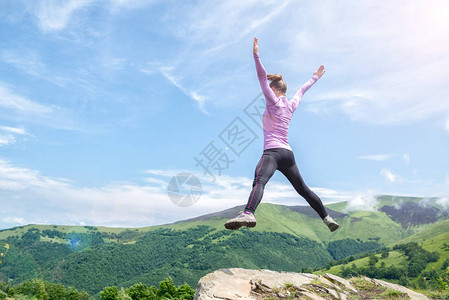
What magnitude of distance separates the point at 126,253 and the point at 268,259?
79.9m

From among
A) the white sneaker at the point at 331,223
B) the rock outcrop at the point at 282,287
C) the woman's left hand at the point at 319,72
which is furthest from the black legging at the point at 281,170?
the woman's left hand at the point at 319,72

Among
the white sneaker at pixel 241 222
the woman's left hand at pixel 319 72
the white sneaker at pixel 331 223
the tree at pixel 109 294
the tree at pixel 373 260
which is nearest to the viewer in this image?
the white sneaker at pixel 241 222

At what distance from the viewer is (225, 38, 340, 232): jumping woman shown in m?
7.65

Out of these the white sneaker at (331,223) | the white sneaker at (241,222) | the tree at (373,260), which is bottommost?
the tree at (373,260)

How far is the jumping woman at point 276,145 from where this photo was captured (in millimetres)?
7648

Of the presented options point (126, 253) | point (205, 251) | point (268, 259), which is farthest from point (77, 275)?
point (268, 259)

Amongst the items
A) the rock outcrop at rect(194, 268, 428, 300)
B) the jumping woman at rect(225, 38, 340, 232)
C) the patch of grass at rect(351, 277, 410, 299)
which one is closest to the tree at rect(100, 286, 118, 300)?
the rock outcrop at rect(194, 268, 428, 300)

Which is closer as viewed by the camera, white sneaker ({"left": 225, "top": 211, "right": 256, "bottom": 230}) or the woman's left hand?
white sneaker ({"left": 225, "top": 211, "right": 256, "bottom": 230})

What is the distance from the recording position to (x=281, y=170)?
8414 mm

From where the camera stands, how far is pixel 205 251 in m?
185

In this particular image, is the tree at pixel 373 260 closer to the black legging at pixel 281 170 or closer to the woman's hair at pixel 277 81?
the black legging at pixel 281 170

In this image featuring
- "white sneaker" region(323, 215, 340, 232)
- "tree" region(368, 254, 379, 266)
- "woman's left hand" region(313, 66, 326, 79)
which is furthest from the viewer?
"tree" region(368, 254, 379, 266)

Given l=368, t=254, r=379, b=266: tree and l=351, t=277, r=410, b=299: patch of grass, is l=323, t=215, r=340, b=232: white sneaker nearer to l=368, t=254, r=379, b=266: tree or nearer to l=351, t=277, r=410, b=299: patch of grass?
l=351, t=277, r=410, b=299: patch of grass

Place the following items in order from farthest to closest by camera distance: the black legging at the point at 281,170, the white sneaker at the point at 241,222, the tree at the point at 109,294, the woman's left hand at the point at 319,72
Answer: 1. the tree at the point at 109,294
2. the woman's left hand at the point at 319,72
3. the black legging at the point at 281,170
4. the white sneaker at the point at 241,222
